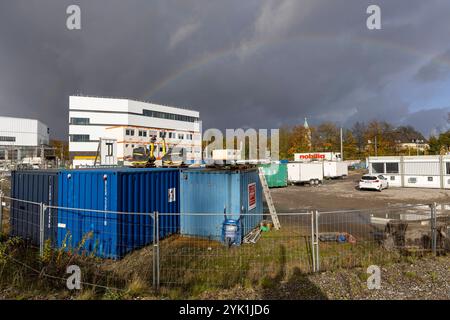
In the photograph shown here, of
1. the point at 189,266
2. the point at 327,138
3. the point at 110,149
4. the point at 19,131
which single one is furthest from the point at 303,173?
the point at 19,131

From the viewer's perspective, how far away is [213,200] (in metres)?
9.89

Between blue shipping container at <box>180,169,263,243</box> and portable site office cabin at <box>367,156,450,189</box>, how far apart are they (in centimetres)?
2603

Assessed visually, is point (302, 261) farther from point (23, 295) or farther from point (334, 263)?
point (23, 295)

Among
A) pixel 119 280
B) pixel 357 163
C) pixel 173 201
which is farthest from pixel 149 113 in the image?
pixel 119 280

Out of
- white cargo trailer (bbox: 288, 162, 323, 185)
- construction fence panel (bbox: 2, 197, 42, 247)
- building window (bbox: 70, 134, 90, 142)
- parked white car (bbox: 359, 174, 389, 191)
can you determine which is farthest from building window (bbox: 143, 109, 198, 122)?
construction fence panel (bbox: 2, 197, 42, 247)

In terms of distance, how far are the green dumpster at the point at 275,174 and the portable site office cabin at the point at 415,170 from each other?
33.7 ft

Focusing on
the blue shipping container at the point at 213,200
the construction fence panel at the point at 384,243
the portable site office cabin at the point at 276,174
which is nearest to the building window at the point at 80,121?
the portable site office cabin at the point at 276,174

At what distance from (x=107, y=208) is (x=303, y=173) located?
90.3ft

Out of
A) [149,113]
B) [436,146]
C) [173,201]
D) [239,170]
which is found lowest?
[173,201]

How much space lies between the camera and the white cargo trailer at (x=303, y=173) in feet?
106

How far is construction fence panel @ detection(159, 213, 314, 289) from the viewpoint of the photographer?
6.24 m

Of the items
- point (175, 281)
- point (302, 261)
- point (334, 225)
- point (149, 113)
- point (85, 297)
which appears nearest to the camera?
point (85, 297)

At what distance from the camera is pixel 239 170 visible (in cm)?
979

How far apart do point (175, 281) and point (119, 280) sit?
4.22 feet
